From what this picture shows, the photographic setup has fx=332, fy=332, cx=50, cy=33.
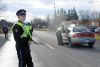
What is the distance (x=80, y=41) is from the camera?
20859mm

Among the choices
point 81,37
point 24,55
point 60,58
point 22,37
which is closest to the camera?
point 22,37

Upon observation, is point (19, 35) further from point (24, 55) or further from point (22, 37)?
point (24, 55)

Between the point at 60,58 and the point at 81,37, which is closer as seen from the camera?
the point at 60,58

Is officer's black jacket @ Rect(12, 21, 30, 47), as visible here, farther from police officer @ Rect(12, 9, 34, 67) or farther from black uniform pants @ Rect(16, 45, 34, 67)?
black uniform pants @ Rect(16, 45, 34, 67)

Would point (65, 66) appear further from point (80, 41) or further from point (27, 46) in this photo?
point (80, 41)

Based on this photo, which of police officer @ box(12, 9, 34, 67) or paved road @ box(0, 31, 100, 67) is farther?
paved road @ box(0, 31, 100, 67)

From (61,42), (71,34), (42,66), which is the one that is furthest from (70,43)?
(42,66)

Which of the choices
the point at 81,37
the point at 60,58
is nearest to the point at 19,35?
the point at 60,58

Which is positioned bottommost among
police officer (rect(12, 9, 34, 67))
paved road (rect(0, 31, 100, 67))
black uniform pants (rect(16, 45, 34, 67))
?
paved road (rect(0, 31, 100, 67))

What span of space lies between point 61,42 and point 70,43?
2579 mm

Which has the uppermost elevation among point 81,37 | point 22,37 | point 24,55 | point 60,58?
point 22,37

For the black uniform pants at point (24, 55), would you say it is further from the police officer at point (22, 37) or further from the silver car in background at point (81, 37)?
the silver car in background at point (81, 37)

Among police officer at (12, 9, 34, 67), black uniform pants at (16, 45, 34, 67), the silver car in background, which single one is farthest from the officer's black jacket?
the silver car in background

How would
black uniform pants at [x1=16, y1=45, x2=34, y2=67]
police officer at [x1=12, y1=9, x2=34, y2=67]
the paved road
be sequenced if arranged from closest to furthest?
1. police officer at [x1=12, y1=9, x2=34, y2=67]
2. black uniform pants at [x1=16, y1=45, x2=34, y2=67]
3. the paved road
